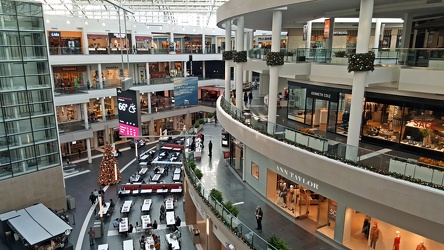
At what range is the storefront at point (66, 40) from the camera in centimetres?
3369

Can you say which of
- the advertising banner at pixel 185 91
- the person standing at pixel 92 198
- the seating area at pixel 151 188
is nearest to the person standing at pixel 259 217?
the seating area at pixel 151 188

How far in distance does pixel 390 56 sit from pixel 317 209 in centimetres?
763

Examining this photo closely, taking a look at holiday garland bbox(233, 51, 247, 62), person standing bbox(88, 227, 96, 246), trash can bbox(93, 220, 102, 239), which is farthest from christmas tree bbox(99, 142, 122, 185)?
holiday garland bbox(233, 51, 247, 62)

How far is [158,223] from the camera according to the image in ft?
74.0

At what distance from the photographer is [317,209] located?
613 inches

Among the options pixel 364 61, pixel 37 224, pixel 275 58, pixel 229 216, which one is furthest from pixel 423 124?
pixel 37 224

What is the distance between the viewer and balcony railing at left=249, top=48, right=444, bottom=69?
11.8 metres

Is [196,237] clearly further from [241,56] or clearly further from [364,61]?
[364,61]

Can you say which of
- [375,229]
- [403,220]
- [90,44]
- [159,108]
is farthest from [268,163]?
[90,44]

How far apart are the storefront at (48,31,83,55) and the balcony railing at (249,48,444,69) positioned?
25.4 metres

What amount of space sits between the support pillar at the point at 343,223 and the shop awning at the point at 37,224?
1466 cm

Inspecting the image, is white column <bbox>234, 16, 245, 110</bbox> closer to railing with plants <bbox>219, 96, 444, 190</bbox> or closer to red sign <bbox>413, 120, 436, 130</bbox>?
railing with plants <bbox>219, 96, 444, 190</bbox>

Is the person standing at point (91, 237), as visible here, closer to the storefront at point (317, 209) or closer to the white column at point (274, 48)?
the storefront at point (317, 209)

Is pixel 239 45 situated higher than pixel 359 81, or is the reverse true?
pixel 239 45
